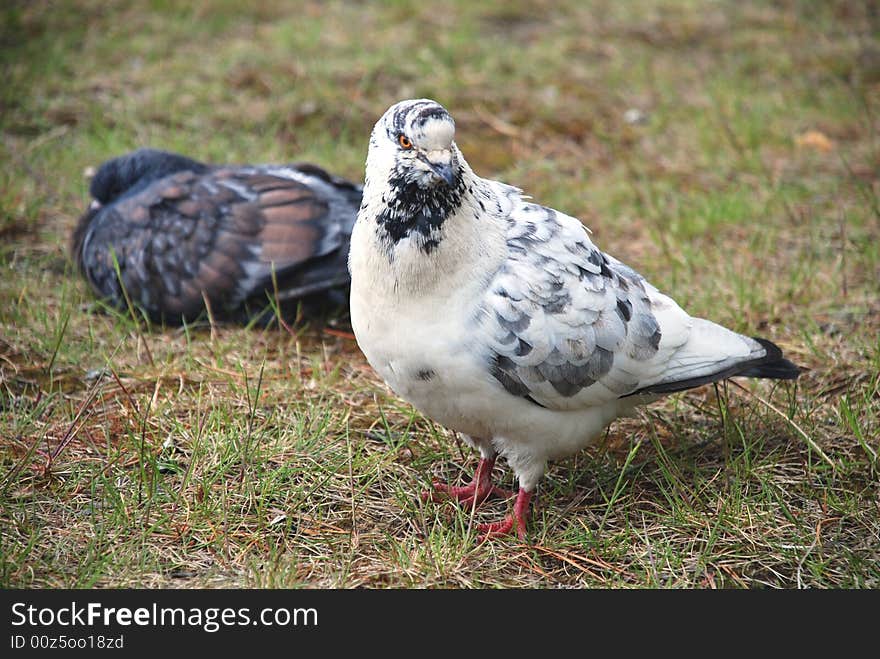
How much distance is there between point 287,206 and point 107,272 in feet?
2.84

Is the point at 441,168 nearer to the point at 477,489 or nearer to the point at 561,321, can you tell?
the point at 561,321

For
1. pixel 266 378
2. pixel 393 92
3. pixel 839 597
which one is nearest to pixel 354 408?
pixel 266 378

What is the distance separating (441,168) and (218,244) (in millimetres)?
1938

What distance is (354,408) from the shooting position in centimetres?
370

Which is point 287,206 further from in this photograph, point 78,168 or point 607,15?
point 607,15

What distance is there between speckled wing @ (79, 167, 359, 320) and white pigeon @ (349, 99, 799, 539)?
4.39 feet

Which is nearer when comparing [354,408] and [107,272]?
[354,408]

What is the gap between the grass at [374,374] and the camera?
294 centimetres

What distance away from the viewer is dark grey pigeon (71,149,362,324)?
4.25 m

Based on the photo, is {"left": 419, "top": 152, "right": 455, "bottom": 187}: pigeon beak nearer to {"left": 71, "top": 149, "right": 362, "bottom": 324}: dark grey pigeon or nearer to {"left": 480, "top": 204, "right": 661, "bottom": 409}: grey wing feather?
{"left": 480, "top": 204, "right": 661, "bottom": 409}: grey wing feather

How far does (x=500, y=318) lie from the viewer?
9.21 feet

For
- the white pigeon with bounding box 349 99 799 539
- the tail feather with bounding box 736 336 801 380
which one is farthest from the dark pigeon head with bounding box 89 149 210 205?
the tail feather with bounding box 736 336 801 380

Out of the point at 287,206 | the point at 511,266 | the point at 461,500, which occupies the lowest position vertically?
the point at 461,500

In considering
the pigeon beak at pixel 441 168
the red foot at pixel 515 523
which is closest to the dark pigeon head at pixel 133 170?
the pigeon beak at pixel 441 168
